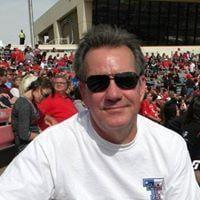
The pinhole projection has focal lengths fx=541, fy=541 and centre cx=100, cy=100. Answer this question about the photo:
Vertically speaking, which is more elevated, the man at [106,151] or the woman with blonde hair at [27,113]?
the man at [106,151]

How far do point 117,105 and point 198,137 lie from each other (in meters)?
2.85

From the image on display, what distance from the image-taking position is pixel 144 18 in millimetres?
52406

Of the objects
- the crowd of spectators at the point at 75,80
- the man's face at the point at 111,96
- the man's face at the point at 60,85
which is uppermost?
the man's face at the point at 111,96

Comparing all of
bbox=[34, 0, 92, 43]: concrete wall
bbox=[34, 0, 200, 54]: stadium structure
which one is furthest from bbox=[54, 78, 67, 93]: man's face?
bbox=[34, 0, 200, 54]: stadium structure

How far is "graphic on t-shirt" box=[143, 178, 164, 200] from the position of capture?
6.46 ft

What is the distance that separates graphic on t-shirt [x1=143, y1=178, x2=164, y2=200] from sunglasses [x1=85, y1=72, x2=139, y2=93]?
35cm

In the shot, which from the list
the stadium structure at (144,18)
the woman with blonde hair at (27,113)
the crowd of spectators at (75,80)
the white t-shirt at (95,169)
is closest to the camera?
the white t-shirt at (95,169)

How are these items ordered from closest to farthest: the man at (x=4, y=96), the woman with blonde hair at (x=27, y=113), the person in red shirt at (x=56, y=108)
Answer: the woman with blonde hair at (x=27, y=113) < the person in red shirt at (x=56, y=108) < the man at (x=4, y=96)

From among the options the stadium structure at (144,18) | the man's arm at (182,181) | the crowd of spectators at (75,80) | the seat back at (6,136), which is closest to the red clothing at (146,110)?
the crowd of spectators at (75,80)

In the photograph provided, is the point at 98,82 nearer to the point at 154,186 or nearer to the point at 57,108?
the point at 154,186

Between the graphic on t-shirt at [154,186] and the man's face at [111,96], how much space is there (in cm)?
21

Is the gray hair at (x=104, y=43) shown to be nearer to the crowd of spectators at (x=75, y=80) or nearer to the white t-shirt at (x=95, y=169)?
the white t-shirt at (x=95, y=169)

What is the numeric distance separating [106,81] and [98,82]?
0.03 m

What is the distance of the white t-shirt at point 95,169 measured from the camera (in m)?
1.87
